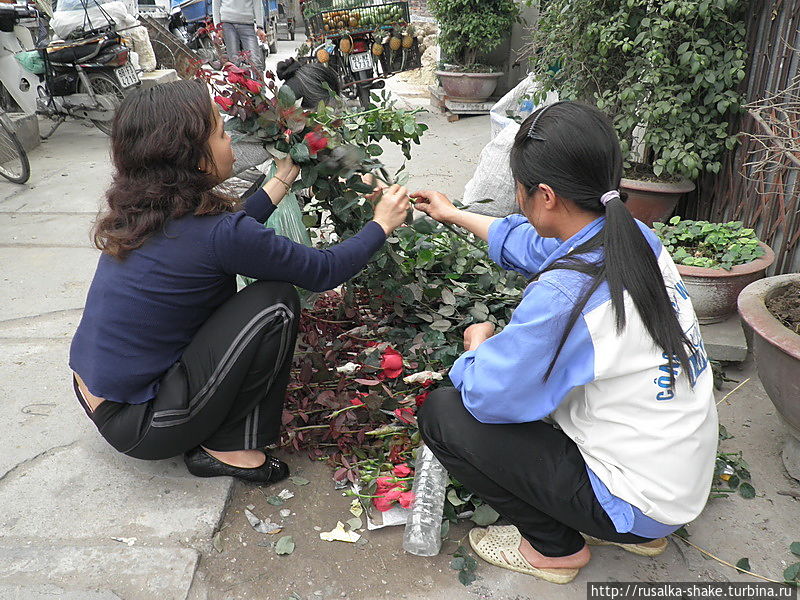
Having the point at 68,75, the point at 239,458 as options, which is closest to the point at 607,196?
the point at 239,458

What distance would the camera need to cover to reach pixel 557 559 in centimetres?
181

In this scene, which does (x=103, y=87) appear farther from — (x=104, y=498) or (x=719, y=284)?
(x=719, y=284)

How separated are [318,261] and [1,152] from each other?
445cm

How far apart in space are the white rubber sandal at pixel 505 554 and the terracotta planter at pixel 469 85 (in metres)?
6.06

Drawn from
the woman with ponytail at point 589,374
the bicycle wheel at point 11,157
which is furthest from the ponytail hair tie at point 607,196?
the bicycle wheel at point 11,157

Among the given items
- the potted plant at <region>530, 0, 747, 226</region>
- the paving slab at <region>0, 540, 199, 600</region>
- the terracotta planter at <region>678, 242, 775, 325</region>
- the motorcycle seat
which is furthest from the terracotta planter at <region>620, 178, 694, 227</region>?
the motorcycle seat

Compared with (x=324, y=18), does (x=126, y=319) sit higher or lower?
lower

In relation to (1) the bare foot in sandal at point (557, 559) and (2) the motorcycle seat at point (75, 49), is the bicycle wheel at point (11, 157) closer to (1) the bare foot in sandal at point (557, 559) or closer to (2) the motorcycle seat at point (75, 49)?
(2) the motorcycle seat at point (75, 49)

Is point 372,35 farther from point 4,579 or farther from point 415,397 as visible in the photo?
point 4,579

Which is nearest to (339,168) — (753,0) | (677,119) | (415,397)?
(415,397)

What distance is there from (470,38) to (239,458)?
5.94 m

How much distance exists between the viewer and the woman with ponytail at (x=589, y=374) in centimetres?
142

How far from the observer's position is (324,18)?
665 cm

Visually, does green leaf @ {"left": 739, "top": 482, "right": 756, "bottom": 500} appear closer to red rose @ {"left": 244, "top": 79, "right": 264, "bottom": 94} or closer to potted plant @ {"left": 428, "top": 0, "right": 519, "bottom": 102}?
red rose @ {"left": 244, "top": 79, "right": 264, "bottom": 94}
